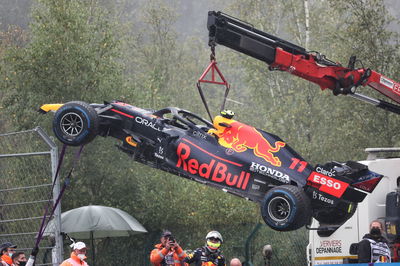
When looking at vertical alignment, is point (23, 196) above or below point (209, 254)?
above

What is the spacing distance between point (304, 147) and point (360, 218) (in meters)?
16.5

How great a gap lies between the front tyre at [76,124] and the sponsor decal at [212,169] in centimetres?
131

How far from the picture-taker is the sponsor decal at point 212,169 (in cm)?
1092

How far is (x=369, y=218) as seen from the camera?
1329 centimetres

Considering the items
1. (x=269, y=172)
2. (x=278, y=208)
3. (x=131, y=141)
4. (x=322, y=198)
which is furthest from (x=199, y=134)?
(x=322, y=198)

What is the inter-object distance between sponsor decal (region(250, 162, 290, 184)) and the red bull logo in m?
0.16

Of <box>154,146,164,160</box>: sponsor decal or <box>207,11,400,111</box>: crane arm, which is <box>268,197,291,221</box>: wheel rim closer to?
<box>154,146,164,160</box>: sponsor decal

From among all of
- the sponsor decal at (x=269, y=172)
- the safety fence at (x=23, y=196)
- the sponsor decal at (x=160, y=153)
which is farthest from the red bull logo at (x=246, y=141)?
the safety fence at (x=23, y=196)

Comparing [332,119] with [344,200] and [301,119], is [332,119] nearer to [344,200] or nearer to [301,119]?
[301,119]

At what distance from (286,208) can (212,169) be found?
1270mm

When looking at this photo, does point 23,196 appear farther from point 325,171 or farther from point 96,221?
point 325,171

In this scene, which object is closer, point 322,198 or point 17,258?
point 322,198

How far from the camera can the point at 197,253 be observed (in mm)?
11461

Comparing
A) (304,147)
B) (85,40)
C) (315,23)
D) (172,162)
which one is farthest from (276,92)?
(172,162)
